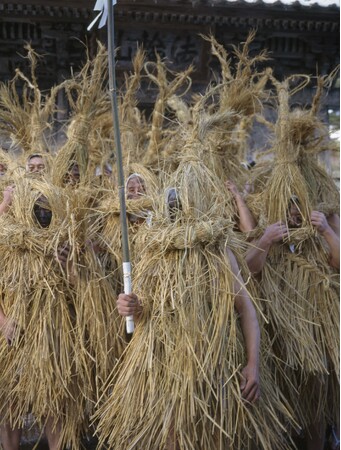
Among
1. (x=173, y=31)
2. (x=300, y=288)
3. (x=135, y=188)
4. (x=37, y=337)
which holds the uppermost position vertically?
(x=173, y=31)

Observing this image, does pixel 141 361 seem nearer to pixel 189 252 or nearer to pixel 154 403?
pixel 154 403

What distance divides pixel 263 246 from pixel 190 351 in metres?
0.81

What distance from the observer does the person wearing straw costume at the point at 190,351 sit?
167 cm

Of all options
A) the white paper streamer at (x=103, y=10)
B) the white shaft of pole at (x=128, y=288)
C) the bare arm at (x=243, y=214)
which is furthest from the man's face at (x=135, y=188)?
the white paper streamer at (x=103, y=10)

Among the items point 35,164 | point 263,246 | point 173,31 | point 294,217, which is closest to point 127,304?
point 263,246

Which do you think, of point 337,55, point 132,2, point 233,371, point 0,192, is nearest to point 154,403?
point 233,371

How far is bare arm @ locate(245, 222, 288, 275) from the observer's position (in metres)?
2.25

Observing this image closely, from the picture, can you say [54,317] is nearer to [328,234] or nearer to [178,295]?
[178,295]

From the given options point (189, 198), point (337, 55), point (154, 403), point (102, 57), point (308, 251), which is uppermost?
point (337, 55)

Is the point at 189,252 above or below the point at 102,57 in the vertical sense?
below

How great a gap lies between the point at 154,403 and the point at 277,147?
5.16 ft

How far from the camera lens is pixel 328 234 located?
2.37m

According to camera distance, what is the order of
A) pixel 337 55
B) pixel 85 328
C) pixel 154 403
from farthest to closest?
pixel 337 55 < pixel 85 328 < pixel 154 403

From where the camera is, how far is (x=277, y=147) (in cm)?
264
